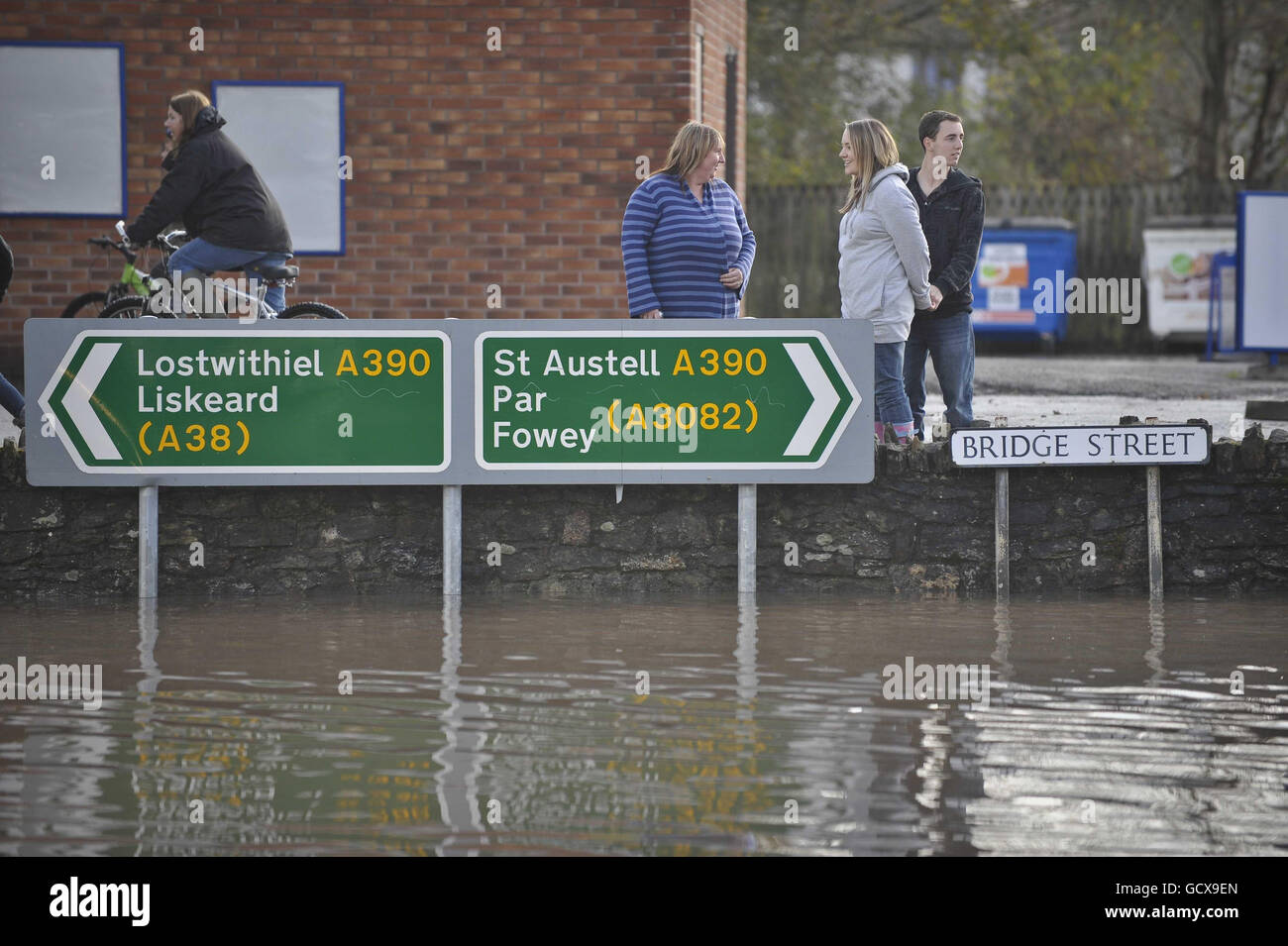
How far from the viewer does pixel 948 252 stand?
995cm

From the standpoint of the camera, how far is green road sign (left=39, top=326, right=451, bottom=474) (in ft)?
31.8

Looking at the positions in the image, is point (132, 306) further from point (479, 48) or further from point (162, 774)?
point (162, 774)

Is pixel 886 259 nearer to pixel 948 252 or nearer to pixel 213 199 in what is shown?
pixel 948 252

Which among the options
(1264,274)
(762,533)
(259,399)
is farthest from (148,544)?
(1264,274)

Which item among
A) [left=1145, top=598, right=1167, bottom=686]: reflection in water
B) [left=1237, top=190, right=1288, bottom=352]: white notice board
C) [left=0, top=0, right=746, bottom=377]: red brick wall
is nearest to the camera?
[left=1145, top=598, right=1167, bottom=686]: reflection in water

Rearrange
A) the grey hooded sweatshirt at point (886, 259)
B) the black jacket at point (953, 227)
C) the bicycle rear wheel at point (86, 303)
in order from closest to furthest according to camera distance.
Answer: the grey hooded sweatshirt at point (886, 259) < the black jacket at point (953, 227) < the bicycle rear wheel at point (86, 303)

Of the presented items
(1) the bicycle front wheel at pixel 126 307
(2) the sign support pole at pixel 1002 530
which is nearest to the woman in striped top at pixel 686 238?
(2) the sign support pole at pixel 1002 530

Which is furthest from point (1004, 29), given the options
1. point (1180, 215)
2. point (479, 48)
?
point (479, 48)

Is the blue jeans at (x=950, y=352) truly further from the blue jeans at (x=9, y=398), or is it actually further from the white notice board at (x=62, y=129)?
the white notice board at (x=62, y=129)

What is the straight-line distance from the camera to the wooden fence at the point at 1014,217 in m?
24.5

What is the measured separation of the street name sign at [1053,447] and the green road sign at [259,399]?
104 inches

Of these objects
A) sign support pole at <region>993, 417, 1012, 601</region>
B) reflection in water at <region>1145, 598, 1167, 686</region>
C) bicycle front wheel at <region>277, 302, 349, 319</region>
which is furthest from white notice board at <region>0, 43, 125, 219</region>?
reflection in water at <region>1145, 598, 1167, 686</region>

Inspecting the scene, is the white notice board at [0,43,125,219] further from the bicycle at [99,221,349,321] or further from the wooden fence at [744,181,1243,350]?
the wooden fence at [744,181,1243,350]

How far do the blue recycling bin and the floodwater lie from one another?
46.3 feet
